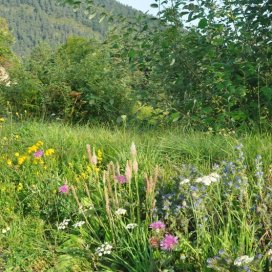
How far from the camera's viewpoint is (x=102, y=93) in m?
10.5

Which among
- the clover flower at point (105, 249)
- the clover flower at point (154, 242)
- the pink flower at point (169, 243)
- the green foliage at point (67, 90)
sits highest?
the green foliage at point (67, 90)

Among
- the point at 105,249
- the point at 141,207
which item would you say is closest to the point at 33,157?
the point at 141,207

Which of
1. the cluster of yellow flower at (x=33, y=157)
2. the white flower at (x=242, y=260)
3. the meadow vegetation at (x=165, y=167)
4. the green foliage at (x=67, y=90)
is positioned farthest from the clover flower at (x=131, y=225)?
the green foliage at (x=67, y=90)

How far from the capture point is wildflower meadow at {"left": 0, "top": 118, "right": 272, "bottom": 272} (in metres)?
2.90

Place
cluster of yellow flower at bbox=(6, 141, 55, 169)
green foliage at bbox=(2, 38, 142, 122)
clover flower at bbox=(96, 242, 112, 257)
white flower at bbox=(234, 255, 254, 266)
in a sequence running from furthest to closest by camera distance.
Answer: green foliage at bbox=(2, 38, 142, 122), cluster of yellow flower at bbox=(6, 141, 55, 169), clover flower at bbox=(96, 242, 112, 257), white flower at bbox=(234, 255, 254, 266)

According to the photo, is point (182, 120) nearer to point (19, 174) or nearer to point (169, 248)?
point (19, 174)

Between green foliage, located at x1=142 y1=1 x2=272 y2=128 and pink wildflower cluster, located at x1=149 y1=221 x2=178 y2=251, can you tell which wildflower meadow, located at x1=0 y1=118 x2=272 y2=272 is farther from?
green foliage, located at x1=142 y1=1 x2=272 y2=128

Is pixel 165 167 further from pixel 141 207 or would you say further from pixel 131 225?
pixel 131 225

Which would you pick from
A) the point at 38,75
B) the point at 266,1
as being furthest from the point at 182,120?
the point at 38,75

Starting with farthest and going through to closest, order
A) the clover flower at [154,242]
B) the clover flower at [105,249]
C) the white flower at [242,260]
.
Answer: the clover flower at [105,249]
the clover flower at [154,242]
the white flower at [242,260]

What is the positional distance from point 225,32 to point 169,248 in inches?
155

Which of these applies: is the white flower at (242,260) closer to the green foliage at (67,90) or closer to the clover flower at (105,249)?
the clover flower at (105,249)

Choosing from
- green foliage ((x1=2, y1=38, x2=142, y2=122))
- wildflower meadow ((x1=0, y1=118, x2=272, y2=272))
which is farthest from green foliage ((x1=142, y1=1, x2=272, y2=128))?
green foliage ((x1=2, y1=38, x2=142, y2=122))

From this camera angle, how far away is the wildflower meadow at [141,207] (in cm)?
290
